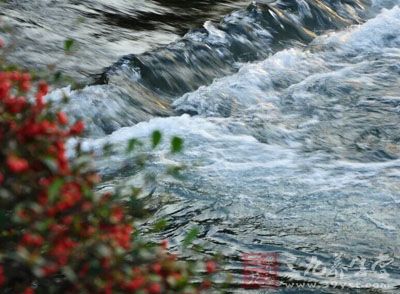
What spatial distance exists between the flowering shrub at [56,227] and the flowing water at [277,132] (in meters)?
1.82

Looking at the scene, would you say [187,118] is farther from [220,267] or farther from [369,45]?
[369,45]

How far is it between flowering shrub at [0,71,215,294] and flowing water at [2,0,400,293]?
1.82m

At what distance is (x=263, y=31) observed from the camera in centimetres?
998

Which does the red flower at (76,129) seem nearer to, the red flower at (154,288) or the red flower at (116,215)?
the red flower at (116,215)

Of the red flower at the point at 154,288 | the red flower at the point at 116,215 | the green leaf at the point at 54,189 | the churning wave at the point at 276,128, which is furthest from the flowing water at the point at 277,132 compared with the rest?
the green leaf at the point at 54,189

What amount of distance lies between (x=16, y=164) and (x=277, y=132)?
510 cm

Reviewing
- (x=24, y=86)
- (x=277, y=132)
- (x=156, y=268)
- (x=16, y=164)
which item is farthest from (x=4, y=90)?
(x=277, y=132)

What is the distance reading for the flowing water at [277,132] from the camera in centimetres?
513

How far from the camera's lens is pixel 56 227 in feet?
7.09

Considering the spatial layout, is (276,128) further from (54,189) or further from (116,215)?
(54,189)

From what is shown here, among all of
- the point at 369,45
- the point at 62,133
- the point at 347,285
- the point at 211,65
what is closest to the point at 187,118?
the point at 211,65

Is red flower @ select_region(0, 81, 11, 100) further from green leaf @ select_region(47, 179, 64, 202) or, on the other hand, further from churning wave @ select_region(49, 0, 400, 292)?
churning wave @ select_region(49, 0, 400, 292)

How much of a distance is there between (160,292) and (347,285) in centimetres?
259

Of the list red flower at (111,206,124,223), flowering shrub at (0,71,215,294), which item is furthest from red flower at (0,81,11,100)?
red flower at (111,206,124,223)
